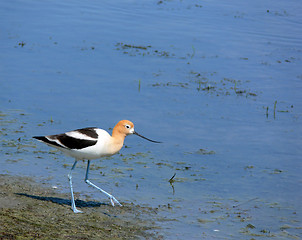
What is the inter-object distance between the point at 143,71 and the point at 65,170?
18.7ft

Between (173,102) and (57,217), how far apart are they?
5.67 metres

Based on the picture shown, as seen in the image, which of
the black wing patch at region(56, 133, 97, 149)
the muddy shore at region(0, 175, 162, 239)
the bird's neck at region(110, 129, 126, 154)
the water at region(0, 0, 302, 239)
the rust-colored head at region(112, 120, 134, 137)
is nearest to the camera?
the muddy shore at region(0, 175, 162, 239)

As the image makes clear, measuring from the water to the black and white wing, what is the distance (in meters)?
0.80

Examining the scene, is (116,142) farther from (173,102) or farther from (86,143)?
(173,102)

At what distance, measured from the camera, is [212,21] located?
62.0 feet

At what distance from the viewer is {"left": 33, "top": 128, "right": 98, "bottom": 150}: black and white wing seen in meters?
A: 7.41

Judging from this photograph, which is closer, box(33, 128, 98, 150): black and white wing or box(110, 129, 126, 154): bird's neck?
box(33, 128, 98, 150): black and white wing

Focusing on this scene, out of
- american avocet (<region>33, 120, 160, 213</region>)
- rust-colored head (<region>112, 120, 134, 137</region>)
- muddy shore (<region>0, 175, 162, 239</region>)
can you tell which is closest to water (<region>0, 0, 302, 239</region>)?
muddy shore (<region>0, 175, 162, 239</region>)

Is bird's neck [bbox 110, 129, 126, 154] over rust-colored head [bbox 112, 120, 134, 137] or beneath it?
beneath

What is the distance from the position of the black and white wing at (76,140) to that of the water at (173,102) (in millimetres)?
802

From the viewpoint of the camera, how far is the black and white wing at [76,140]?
7.41m

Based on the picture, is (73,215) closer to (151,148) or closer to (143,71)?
(151,148)

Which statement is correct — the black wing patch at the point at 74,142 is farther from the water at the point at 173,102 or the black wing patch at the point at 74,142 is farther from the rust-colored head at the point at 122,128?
the water at the point at 173,102

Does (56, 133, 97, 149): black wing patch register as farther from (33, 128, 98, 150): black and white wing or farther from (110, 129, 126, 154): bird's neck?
(110, 129, 126, 154): bird's neck
